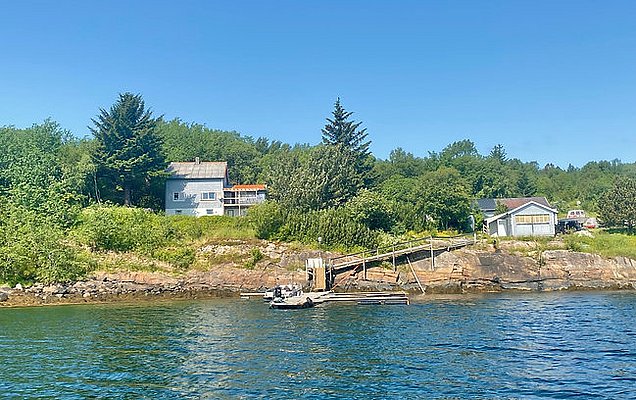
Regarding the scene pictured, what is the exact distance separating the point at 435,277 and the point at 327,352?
2767cm

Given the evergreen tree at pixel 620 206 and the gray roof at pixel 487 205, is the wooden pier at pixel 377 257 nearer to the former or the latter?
the gray roof at pixel 487 205

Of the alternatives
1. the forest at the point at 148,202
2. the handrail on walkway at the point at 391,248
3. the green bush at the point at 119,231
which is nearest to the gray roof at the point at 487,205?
the forest at the point at 148,202

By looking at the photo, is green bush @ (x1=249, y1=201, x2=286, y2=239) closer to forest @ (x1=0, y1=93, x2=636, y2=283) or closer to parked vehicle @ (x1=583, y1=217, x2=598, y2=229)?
forest @ (x1=0, y1=93, x2=636, y2=283)

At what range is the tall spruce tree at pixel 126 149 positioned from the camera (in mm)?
62653

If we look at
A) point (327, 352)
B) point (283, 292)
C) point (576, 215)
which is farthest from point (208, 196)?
point (576, 215)

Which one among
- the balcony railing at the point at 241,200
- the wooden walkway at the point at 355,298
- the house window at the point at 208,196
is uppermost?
the house window at the point at 208,196

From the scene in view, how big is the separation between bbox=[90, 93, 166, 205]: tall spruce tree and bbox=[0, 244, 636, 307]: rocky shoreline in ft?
61.2

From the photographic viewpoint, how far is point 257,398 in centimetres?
1775

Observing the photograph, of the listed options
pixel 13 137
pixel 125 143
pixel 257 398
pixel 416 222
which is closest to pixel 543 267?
pixel 416 222

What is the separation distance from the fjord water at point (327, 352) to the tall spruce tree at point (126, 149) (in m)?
26.7

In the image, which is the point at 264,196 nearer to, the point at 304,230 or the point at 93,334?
the point at 304,230

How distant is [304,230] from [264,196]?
59.4 feet

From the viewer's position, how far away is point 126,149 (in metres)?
62.6

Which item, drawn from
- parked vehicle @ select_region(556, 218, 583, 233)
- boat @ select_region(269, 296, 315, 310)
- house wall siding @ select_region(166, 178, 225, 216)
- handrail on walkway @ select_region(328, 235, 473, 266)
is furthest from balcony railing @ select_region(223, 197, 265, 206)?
parked vehicle @ select_region(556, 218, 583, 233)
